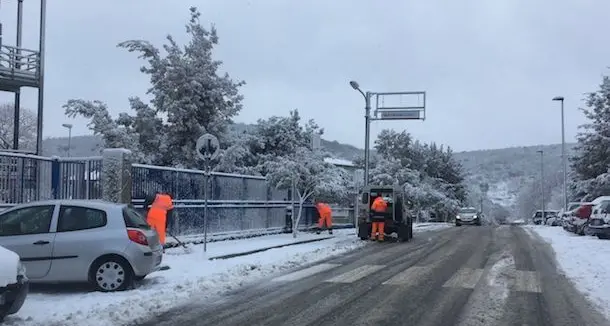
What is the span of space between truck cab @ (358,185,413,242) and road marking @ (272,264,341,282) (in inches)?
366

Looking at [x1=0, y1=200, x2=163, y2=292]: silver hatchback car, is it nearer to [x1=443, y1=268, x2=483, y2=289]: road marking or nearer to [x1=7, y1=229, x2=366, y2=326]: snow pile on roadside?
[x1=7, y1=229, x2=366, y2=326]: snow pile on roadside

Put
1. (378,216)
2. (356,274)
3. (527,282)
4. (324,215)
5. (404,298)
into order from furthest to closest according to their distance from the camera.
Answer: (324,215)
(378,216)
(356,274)
(527,282)
(404,298)

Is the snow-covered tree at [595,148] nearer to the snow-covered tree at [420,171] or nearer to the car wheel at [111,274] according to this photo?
the snow-covered tree at [420,171]

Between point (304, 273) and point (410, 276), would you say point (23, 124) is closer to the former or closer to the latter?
point (304, 273)

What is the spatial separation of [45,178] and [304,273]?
6618mm

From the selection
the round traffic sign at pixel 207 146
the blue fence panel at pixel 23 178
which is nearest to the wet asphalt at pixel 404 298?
the round traffic sign at pixel 207 146

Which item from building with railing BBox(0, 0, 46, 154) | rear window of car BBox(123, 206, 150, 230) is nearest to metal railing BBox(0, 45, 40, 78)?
building with railing BBox(0, 0, 46, 154)

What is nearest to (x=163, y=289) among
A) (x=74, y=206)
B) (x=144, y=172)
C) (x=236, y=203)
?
(x=74, y=206)

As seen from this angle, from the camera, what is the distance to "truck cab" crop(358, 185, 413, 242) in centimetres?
2395

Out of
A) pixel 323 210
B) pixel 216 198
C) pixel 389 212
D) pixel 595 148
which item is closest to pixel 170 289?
pixel 216 198

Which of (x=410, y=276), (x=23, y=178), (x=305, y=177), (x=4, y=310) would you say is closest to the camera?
(x=4, y=310)

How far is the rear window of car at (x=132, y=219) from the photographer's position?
10.6m

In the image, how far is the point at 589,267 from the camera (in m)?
14.8

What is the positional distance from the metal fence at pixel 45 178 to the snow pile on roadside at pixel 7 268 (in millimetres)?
6774
